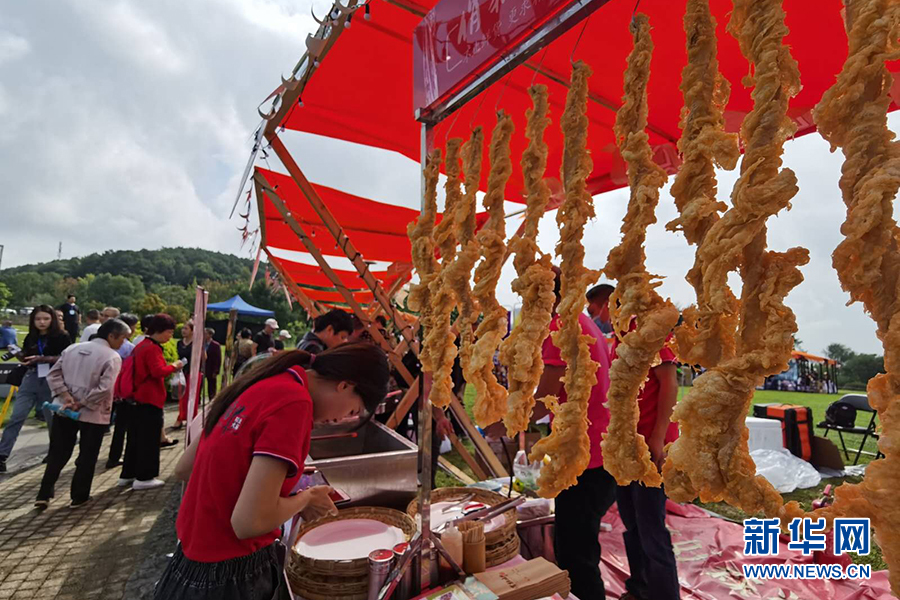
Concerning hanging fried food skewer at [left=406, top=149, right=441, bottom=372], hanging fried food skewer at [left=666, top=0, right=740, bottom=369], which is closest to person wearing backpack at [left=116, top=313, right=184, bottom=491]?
hanging fried food skewer at [left=406, top=149, right=441, bottom=372]

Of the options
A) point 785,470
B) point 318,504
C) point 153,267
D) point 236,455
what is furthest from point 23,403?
point 153,267

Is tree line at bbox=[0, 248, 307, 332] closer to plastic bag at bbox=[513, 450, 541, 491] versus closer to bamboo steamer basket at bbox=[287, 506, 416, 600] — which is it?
plastic bag at bbox=[513, 450, 541, 491]

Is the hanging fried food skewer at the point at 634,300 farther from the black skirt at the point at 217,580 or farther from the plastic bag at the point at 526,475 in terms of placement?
the plastic bag at the point at 526,475

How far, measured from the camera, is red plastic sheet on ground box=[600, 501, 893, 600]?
11.0 feet

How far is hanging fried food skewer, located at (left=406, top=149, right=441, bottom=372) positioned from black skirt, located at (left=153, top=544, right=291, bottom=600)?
1.15 m

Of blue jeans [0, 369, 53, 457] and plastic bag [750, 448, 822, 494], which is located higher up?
blue jeans [0, 369, 53, 457]

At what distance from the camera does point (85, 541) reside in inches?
178

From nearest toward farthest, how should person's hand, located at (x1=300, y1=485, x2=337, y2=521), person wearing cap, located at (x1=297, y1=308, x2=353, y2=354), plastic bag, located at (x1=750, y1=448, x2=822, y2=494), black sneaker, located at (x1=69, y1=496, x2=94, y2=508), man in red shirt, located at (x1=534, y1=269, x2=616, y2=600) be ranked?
person's hand, located at (x1=300, y1=485, x2=337, y2=521) → man in red shirt, located at (x1=534, y1=269, x2=616, y2=600) → person wearing cap, located at (x1=297, y1=308, x2=353, y2=354) → black sneaker, located at (x1=69, y1=496, x2=94, y2=508) → plastic bag, located at (x1=750, y1=448, x2=822, y2=494)

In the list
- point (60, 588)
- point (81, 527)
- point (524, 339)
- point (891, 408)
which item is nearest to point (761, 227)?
point (891, 408)

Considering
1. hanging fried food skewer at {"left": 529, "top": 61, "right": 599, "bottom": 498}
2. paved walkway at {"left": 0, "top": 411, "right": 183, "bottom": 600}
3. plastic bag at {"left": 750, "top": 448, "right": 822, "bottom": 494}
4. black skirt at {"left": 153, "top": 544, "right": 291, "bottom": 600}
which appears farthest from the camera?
plastic bag at {"left": 750, "top": 448, "right": 822, "bottom": 494}

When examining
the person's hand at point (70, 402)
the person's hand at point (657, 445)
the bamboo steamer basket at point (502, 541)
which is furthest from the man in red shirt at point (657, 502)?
the person's hand at point (70, 402)

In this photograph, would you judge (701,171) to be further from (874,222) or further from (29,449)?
(29,449)

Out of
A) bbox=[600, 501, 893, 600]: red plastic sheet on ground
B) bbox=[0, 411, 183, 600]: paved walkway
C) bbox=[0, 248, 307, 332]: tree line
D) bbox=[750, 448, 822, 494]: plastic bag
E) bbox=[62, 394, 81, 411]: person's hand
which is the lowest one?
bbox=[0, 411, 183, 600]: paved walkway

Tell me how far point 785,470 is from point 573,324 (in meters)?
6.24
